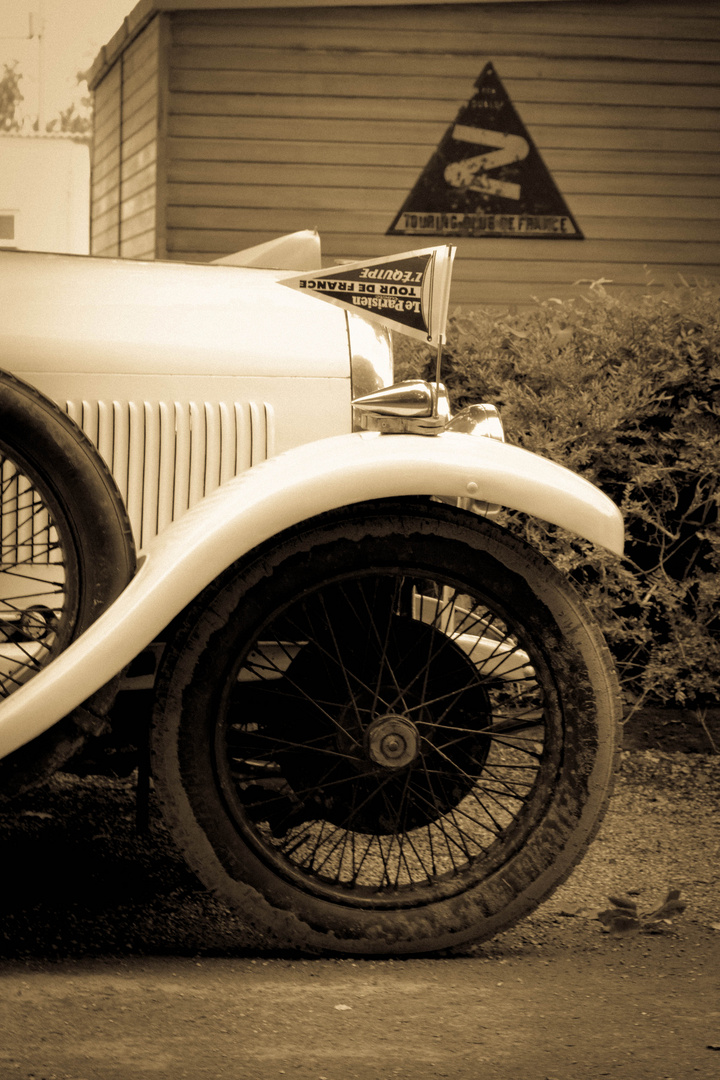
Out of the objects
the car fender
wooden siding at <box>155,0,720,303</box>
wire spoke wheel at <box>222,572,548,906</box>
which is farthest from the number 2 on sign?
the car fender

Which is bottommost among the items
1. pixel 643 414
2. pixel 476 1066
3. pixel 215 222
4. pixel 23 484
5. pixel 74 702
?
pixel 476 1066

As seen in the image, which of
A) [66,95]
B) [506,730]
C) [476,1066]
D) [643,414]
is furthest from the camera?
[66,95]

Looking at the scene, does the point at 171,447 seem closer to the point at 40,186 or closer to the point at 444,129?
the point at 444,129

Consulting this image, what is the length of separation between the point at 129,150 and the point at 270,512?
28.8 feet

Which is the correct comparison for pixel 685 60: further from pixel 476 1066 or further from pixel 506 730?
pixel 476 1066

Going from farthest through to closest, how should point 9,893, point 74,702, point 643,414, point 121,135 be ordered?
point 121,135
point 643,414
point 9,893
point 74,702

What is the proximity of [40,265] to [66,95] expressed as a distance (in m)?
21.5

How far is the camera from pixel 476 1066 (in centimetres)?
185

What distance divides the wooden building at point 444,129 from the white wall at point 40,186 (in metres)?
6.74

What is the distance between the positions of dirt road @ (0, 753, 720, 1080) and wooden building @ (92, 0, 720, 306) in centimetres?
696

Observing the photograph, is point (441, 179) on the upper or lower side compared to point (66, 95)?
lower

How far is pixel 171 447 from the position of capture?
2686 millimetres

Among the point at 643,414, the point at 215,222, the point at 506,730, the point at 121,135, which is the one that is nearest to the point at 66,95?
the point at 121,135

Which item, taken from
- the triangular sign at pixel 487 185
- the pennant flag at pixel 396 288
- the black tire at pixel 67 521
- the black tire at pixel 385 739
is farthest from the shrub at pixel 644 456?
the triangular sign at pixel 487 185
